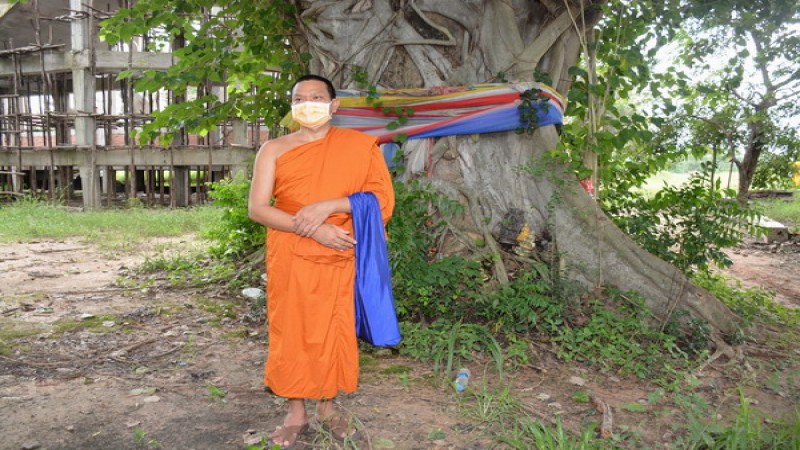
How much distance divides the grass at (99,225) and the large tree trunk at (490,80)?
→ 5108mm

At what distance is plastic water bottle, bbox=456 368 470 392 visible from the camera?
3.44 m

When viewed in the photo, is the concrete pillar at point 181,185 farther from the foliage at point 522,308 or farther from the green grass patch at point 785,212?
the foliage at point 522,308

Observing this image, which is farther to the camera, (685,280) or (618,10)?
(618,10)

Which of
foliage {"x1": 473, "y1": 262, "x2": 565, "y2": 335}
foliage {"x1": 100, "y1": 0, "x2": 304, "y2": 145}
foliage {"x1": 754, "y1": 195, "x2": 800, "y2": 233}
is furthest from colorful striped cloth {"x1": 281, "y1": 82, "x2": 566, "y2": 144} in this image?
foliage {"x1": 754, "y1": 195, "x2": 800, "y2": 233}

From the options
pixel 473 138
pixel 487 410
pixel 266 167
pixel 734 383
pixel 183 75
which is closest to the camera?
pixel 266 167

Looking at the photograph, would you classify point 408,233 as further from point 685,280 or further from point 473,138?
point 685,280

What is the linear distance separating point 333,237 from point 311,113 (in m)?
0.56

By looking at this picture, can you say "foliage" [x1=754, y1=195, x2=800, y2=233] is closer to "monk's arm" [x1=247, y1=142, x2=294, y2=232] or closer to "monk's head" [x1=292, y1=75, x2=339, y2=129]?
"monk's head" [x1=292, y1=75, x2=339, y2=129]

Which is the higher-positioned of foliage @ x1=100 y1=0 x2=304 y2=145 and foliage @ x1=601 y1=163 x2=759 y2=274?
foliage @ x1=100 y1=0 x2=304 y2=145

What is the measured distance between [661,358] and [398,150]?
224 cm

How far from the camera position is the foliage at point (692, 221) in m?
4.86

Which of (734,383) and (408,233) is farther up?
(408,233)

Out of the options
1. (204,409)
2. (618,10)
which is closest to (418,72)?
(618,10)

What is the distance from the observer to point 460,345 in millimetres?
3941
